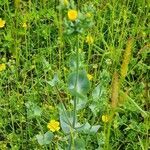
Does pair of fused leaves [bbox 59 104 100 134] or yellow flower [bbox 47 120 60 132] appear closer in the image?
pair of fused leaves [bbox 59 104 100 134]

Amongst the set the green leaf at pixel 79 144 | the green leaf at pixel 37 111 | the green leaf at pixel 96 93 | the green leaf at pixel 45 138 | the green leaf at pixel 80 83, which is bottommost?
the green leaf at pixel 45 138

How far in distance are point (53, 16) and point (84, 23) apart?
139 cm

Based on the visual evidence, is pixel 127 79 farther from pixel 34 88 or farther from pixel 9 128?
pixel 9 128

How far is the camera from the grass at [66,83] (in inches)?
64.7

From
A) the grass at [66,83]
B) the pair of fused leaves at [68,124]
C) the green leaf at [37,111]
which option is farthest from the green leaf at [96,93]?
the green leaf at [37,111]

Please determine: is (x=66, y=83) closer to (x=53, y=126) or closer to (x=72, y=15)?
(x=53, y=126)

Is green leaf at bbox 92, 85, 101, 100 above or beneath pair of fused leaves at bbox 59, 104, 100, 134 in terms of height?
above

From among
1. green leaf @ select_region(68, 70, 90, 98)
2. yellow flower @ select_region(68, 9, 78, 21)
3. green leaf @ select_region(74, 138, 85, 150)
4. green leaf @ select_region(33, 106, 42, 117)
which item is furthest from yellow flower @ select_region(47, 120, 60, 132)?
yellow flower @ select_region(68, 9, 78, 21)

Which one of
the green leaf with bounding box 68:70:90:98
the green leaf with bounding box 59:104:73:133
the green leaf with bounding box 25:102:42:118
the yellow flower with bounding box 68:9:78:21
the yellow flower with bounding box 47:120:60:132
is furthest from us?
the yellow flower with bounding box 47:120:60:132

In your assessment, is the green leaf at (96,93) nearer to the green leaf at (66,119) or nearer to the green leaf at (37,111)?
the green leaf at (66,119)

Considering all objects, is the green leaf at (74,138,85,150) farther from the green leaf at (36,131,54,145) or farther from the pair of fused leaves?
the green leaf at (36,131,54,145)

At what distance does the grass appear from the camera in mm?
1643

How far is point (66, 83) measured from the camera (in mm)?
2107

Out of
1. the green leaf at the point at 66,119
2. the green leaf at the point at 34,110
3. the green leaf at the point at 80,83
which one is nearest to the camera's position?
the green leaf at the point at 80,83
